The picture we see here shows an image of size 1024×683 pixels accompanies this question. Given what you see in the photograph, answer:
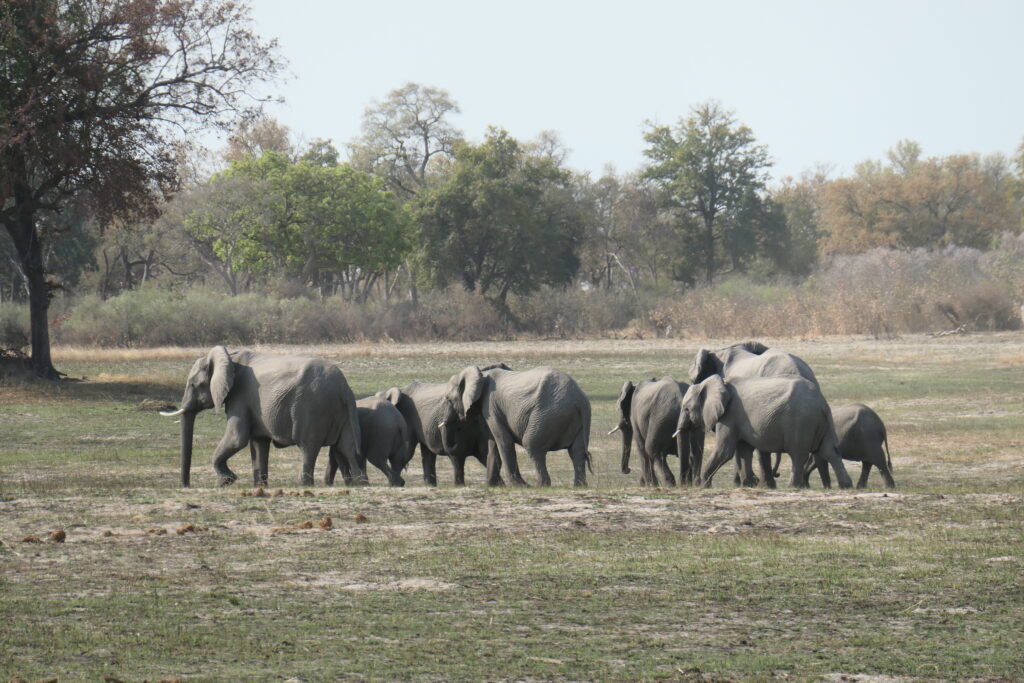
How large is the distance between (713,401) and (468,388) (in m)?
2.90

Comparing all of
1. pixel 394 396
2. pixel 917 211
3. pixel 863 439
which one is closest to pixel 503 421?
pixel 394 396

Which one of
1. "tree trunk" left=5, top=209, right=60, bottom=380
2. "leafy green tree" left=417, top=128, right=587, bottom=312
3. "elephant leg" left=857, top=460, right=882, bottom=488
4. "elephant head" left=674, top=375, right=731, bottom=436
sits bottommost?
"elephant leg" left=857, top=460, right=882, bottom=488

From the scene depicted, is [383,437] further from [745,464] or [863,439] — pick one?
[863,439]

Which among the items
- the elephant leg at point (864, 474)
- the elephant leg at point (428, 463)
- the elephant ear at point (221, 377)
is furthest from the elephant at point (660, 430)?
the elephant ear at point (221, 377)

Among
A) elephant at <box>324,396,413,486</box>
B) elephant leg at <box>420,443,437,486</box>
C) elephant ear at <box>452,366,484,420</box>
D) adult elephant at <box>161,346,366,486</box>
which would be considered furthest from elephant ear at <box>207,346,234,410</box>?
elephant leg at <box>420,443,437,486</box>

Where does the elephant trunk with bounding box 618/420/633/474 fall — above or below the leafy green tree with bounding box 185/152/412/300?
below

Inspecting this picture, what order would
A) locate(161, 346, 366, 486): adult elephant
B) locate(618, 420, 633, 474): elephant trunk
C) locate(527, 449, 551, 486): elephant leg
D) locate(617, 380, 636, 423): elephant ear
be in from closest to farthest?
locate(161, 346, 366, 486): adult elephant < locate(527, 449, 551, 486): elephant leg < locate(617, 380, 636, 423): elephant ear < locate(618, 420, 633, 474): elephant trunk

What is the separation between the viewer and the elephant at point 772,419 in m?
15.2

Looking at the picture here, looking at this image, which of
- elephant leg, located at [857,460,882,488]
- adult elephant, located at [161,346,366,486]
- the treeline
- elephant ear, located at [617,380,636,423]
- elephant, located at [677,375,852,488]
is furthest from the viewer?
the treeline

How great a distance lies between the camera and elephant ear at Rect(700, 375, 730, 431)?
50.5 feet

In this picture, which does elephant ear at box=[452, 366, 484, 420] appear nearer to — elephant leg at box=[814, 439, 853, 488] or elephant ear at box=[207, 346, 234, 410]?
elephant ear at box=[207, 346, 234, 410]

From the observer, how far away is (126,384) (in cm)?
3334

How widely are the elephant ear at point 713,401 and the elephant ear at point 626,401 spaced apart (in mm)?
2178

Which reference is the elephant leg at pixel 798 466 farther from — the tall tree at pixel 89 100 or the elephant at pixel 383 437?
the tall tree at pixel 89 100
